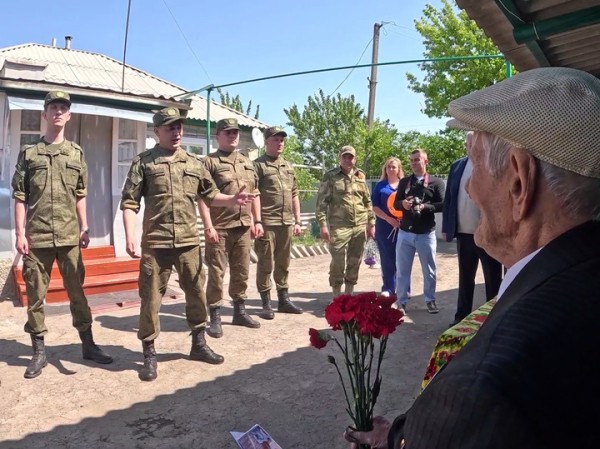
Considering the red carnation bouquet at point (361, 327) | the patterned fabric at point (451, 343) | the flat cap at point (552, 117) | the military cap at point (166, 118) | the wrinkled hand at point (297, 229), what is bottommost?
the red carnation bouquet at point (361, 327)

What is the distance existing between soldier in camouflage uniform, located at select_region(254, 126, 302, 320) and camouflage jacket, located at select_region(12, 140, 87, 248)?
6.96 ft

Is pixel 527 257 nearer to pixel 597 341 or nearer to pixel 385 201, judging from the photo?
pixel 597 341

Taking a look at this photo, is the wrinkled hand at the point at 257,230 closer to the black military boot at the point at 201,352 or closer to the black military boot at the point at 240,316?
the black military boot at the point at 240,316

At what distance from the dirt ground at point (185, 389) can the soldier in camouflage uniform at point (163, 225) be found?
0.32m

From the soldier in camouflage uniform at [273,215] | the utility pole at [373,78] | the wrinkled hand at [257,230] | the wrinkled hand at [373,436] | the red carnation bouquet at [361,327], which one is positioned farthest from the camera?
the utility pole at [373,78]

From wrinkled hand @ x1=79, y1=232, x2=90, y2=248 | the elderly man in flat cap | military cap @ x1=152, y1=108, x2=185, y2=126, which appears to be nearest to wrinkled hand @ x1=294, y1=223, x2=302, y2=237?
military cap @ x1=152, y1=108, x2=185, y2=126

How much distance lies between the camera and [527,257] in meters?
0.94

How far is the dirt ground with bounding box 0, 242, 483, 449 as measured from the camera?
3027 mm

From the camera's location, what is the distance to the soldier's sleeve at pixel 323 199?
5.97 metres

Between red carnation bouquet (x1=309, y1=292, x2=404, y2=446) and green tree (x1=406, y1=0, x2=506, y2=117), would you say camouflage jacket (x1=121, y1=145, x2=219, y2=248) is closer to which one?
red carnation bouquet (x1=309, y1=292, x2=404, y2=446)

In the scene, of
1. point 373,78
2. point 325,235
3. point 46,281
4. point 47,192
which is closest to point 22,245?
point 46,281

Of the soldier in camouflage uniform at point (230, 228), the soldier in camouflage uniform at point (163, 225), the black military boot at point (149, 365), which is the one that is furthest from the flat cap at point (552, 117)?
the soldier in camouflage uniform at point (230, 228)

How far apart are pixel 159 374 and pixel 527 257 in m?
3.60

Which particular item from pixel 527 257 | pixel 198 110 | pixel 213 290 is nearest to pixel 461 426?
pixel 527 257
